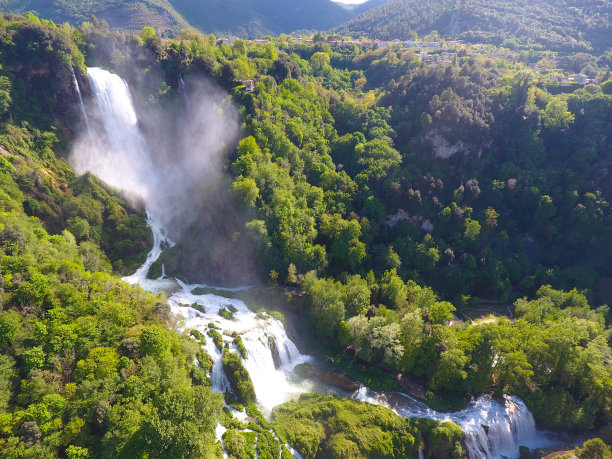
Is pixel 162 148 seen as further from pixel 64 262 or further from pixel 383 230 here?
pixel 383 230

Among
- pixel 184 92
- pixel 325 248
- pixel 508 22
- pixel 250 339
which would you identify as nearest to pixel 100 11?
pixel 184 92

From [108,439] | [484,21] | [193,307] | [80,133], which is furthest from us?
[484,21]

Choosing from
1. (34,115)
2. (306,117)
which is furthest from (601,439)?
(34,115)

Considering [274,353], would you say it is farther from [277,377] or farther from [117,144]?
[117,144]

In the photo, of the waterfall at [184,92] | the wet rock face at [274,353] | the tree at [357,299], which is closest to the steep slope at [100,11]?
the waterfall at [184,92]

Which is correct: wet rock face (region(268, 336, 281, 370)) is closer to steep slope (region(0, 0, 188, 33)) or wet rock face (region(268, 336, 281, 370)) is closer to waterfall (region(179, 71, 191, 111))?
waterfall (region(179, 71, 191, 111))

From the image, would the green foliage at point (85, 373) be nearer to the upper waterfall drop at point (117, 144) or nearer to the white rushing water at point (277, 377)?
the white rushing water at point (277, 377)

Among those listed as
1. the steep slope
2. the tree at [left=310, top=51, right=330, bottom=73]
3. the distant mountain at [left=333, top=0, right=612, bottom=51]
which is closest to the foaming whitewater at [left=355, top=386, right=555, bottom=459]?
the tree at [left=310, top=51, right=330, bottom=73]
